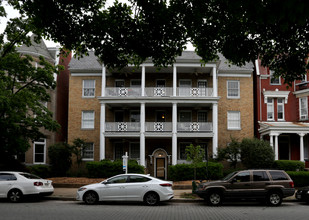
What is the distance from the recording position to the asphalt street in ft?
36.8

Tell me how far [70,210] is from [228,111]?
19207mm

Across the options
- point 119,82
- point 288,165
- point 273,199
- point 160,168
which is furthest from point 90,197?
point 288,165

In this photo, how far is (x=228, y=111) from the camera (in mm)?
28781

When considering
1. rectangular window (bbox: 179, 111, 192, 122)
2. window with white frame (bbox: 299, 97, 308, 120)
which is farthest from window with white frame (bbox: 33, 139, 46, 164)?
window with white frame (bbox: 299, 97, 308, 120)

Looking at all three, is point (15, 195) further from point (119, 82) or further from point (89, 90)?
point (119, 82)

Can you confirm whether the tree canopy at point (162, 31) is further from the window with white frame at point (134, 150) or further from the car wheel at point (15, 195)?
the window with white frame at point (134, 150)

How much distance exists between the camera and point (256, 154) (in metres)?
23.8

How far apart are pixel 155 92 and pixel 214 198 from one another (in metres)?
13.7

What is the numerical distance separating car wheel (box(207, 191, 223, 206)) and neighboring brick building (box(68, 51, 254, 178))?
12365 mm

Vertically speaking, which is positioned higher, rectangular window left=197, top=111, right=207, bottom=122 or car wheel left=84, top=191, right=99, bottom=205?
rectangular window left=197, top=111, right=207, bottom=122

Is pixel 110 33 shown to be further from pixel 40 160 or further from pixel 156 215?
pixel 40 160

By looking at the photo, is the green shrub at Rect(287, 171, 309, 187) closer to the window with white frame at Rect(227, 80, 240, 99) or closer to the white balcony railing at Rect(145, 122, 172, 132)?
the window with white frame at Rect(227, 80, 240, 99)

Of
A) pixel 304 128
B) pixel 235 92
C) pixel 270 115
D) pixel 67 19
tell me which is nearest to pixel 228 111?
pixel 235 92

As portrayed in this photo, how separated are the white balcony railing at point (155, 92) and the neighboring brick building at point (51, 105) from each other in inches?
196
